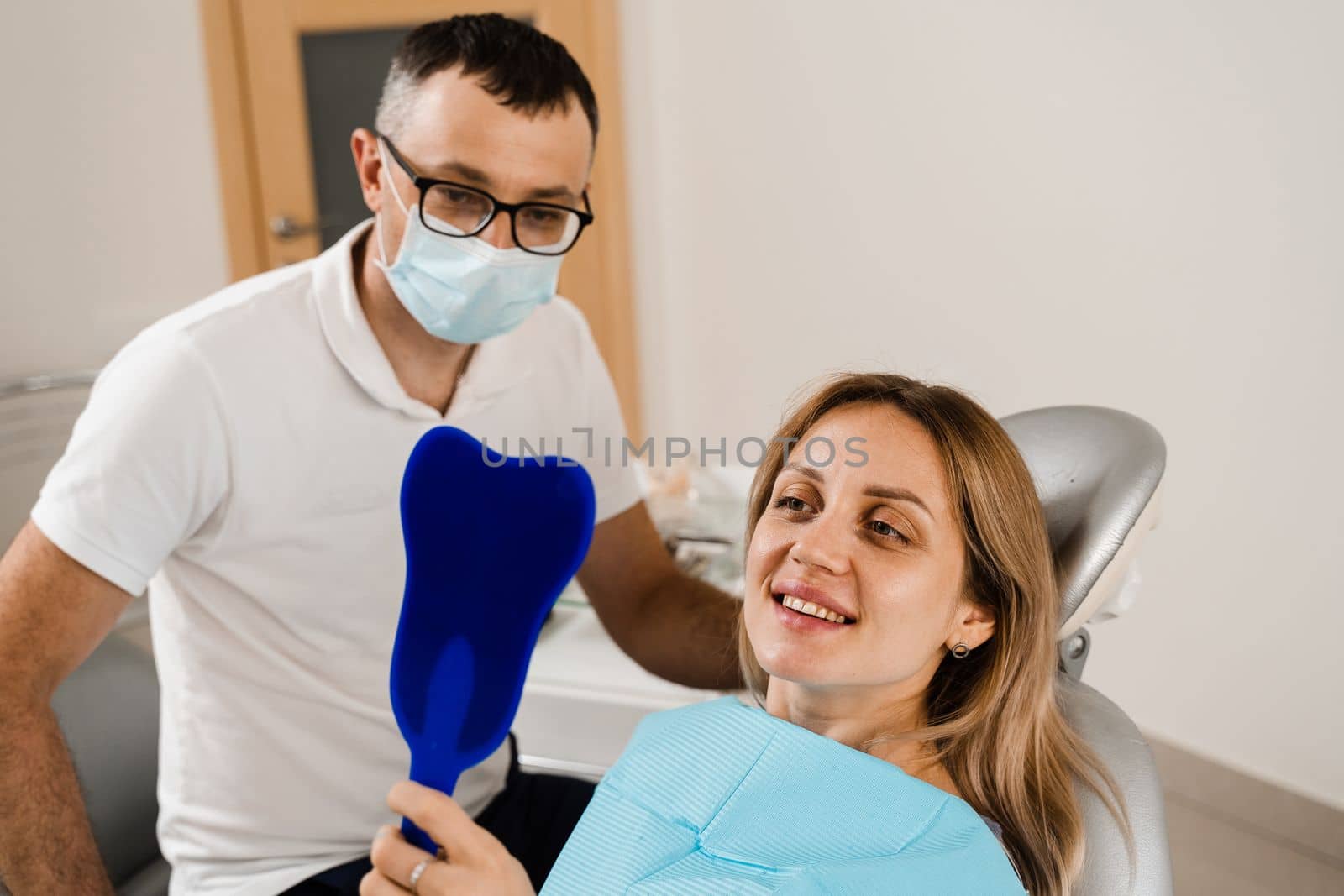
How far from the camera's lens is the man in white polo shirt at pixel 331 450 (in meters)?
1.20

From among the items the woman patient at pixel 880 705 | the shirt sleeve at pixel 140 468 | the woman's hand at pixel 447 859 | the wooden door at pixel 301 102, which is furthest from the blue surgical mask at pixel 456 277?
the wooden door at pixel 301 102

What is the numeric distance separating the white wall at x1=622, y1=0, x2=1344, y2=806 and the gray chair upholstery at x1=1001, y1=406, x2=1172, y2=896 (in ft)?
4.69

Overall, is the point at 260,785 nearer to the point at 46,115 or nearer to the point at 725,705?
the point at 725,705

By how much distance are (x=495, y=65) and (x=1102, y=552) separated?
0.82m

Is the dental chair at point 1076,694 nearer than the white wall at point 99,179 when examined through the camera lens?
Yes

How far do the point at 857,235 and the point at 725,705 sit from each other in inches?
92.8

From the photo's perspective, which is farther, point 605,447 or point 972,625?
point 605,447

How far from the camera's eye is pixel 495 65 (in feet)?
4.11

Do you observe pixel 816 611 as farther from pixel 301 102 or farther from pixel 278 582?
pixel 301 102

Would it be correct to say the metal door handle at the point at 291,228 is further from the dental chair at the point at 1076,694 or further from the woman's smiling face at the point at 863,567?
the woman's smiling face at the point at 863,567

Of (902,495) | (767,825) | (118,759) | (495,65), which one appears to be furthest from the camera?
(118,759)

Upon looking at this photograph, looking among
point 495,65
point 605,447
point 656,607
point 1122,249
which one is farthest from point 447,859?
point 1122,249

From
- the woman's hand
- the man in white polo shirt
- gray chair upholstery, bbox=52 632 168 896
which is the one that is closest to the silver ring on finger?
the woman's hand

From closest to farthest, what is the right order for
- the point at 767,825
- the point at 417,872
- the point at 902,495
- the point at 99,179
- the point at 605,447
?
the point at 417,872 < the point at 767,825 < the point at 902,495 < the point at 605,447 < the point at 99,179
